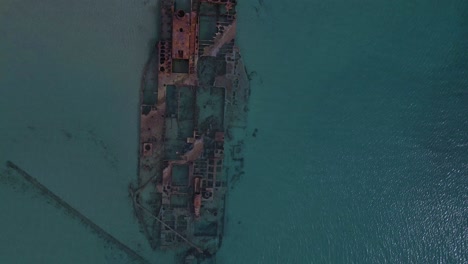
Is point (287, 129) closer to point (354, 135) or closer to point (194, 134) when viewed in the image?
point (354, 135)

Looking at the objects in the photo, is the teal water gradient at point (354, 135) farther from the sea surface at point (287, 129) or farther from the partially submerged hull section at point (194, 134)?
the partially submerged hull section at point (194, 134)

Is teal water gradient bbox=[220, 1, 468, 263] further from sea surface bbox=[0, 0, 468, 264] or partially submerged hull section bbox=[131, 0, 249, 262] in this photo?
partially submerged hull section bbox=[131, 0, 249, 262]

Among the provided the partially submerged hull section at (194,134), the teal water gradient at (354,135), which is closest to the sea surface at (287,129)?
the teal water gradient at (354,135)

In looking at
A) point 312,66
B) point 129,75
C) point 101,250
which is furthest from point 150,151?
point 312,66

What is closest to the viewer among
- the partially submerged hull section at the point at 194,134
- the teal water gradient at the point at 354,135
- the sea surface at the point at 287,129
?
the sea surface at the point at 287,129

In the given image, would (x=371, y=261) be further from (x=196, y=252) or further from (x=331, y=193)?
(x=196, y=252)

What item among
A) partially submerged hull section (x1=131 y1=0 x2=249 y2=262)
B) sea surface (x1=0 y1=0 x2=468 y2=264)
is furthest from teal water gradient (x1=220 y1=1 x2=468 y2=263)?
partially submerged hull section (x1=131 y1=0 x2=249 y2=262)
